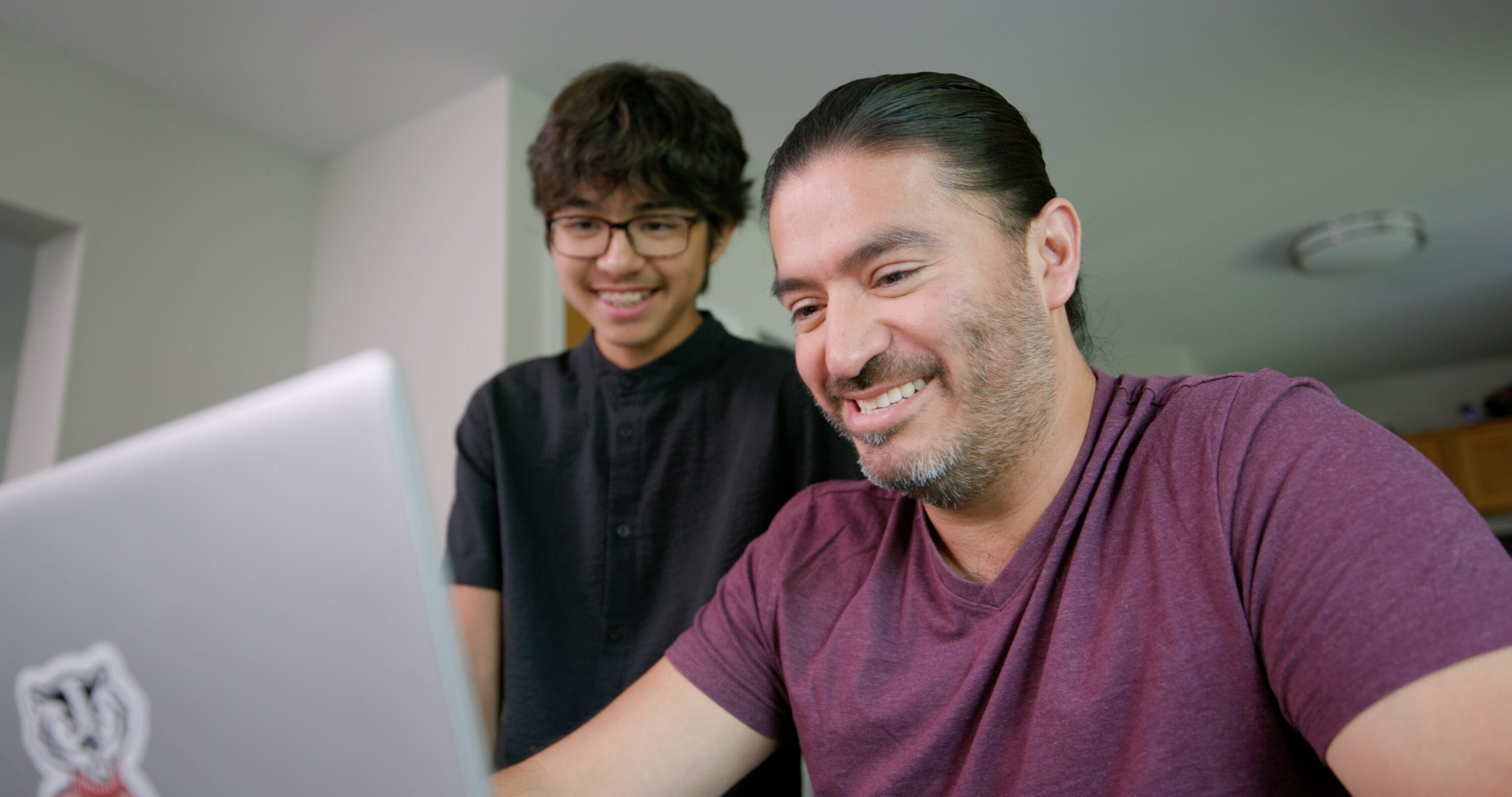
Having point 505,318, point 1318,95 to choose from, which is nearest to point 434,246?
point 505,318

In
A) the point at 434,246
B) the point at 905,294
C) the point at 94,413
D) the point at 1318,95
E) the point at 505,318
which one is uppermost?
the point at 1318,95

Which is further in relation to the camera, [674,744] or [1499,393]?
[1499,393]

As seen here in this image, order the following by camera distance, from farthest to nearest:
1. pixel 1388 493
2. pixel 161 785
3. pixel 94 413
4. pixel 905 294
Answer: pixel 94 413 → pixel 905 294 → pixel 1388 493 → pixel 161 785

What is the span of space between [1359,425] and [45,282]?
3123 millimetres

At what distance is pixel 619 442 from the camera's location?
4.67ft

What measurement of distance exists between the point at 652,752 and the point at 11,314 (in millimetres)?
3215

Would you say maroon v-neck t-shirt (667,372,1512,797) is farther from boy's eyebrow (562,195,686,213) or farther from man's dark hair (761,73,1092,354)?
boy's eyebrow (562,195,686,213)

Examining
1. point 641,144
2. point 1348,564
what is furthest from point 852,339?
point 641,144

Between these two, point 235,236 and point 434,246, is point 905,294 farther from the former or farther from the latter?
point 235,236

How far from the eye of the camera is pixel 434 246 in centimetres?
291

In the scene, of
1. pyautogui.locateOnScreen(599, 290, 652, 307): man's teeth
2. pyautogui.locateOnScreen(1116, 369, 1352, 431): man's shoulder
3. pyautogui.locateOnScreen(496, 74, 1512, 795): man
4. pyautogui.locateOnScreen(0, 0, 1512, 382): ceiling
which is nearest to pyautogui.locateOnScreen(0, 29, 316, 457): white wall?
pyautogui.locateOnScreen(0, 0, 1512, 382): ceiling

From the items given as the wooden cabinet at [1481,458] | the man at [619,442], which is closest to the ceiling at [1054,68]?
the man at [619,442]

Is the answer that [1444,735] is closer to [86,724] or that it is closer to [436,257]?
[86,724]

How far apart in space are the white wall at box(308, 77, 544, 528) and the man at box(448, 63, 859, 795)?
4.18 ft
